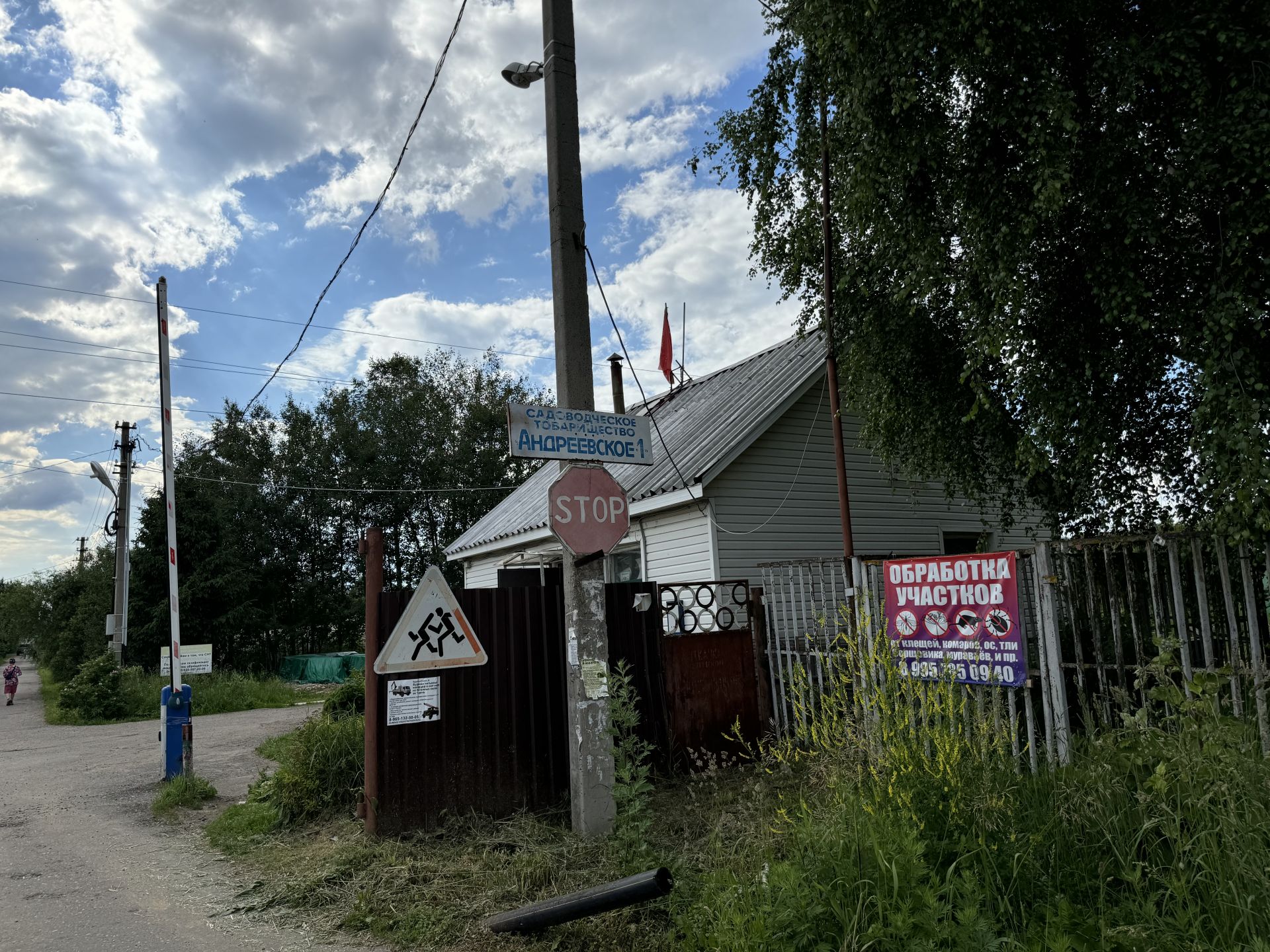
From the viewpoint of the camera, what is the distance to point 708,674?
320 inches

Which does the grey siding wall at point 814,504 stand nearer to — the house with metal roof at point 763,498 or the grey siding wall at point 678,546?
the house with metal roof at point 763,498

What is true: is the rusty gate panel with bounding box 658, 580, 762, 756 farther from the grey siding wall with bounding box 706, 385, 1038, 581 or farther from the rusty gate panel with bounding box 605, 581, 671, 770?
the grey siding wall with bounding box 706, 385, 1038, 581

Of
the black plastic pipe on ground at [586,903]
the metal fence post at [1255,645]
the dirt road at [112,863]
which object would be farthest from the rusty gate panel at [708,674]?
the metal fence post at [1255,645]

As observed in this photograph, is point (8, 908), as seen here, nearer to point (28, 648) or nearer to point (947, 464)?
point (947, 464)

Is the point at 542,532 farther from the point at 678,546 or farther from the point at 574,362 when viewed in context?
the point at 574,362

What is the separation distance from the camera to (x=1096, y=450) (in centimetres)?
718

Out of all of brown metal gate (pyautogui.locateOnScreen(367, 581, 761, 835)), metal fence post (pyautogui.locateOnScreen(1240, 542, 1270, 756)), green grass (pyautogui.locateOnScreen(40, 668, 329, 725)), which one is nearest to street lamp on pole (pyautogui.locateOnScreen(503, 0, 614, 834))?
brown metal gate (pyautogui.locateOnScreen(367, 581, 761, 835))

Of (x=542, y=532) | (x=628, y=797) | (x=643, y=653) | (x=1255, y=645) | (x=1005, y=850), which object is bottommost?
(x=628, y=797)

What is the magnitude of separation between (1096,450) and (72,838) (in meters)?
9.39

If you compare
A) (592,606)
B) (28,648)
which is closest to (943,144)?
(592,606)

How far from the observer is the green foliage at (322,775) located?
6.93m

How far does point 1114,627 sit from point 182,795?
8568 mm

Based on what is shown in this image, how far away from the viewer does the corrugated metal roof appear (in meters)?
11.4

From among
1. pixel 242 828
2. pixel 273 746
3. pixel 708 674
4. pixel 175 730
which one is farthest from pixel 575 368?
pixel 273 746
